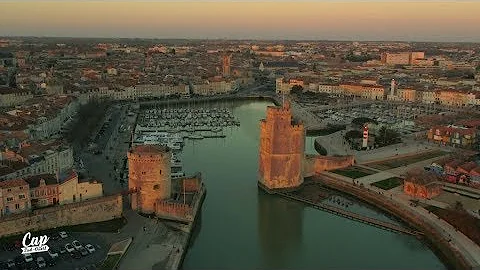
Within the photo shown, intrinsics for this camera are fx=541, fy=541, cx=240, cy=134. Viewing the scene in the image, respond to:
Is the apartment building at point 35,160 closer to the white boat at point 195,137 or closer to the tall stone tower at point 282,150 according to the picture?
the tall stone tower at point 282,150

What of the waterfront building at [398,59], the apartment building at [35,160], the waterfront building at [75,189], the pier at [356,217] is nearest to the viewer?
the waterfront building at [75,189]

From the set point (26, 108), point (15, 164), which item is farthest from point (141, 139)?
point (15, 164)

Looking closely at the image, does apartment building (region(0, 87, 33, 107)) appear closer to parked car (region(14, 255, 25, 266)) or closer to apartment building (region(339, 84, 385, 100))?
parked car (region(14, 255, 25, 266))

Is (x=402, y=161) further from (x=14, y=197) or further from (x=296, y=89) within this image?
(x=296, y=89)

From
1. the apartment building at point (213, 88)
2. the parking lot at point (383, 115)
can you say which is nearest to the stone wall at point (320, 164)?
the parking lot at point (383, 115)

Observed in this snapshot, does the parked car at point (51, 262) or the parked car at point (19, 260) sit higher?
the parked car at point (19, 260)

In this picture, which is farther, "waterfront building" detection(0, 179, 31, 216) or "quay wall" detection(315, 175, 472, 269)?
"waterfront building" detection(0, 179, 31, 216)

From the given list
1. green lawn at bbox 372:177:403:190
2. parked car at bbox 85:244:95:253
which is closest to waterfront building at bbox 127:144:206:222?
parked car at bbox 85:244:95:253

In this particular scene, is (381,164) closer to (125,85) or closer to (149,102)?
(149,102)

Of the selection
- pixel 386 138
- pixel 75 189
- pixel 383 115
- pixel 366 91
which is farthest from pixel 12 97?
pixel 366 91
